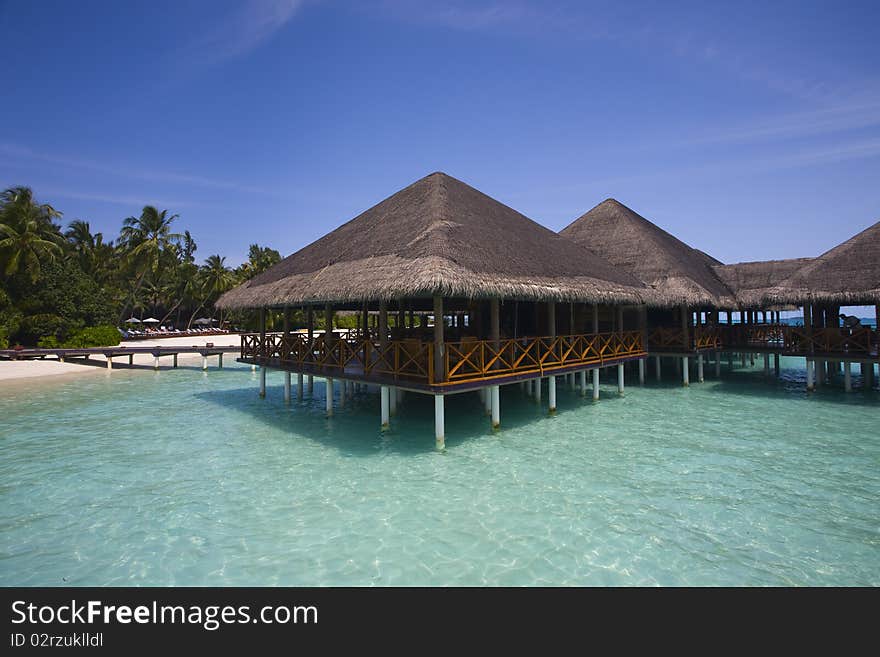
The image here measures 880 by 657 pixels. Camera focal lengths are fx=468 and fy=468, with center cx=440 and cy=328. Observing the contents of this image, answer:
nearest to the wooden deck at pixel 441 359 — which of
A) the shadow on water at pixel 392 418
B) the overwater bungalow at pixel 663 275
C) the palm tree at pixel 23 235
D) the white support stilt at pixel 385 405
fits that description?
the white support stilt at pixel 385 405

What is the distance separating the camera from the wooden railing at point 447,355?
1005 cm

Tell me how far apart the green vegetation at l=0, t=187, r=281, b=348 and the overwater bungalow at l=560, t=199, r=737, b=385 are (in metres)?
29.9

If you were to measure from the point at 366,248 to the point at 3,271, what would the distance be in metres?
27.0

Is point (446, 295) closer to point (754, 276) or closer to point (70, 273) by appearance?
point (754, 276)

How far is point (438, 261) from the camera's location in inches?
369

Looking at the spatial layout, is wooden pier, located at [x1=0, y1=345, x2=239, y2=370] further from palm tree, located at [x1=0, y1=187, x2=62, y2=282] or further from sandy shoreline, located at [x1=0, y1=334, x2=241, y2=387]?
palm tree, located at [x1=0, y1=187, x2=62, y2=282]

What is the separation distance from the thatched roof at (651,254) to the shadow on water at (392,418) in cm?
434

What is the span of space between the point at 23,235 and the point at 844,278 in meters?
38.4

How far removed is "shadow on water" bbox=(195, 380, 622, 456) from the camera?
10109 millimetres

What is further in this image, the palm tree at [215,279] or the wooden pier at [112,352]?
the palm tree at [215,279]

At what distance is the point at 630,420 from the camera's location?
11.8 m

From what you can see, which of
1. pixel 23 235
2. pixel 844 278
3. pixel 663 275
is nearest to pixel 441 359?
pixel 663 275

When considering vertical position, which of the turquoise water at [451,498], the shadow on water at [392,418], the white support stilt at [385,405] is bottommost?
the turquoise water at [451,498]

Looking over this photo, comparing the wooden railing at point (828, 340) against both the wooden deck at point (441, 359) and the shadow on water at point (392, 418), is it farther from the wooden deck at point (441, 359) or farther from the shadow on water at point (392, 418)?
the shadow on water at point (392, 418)
